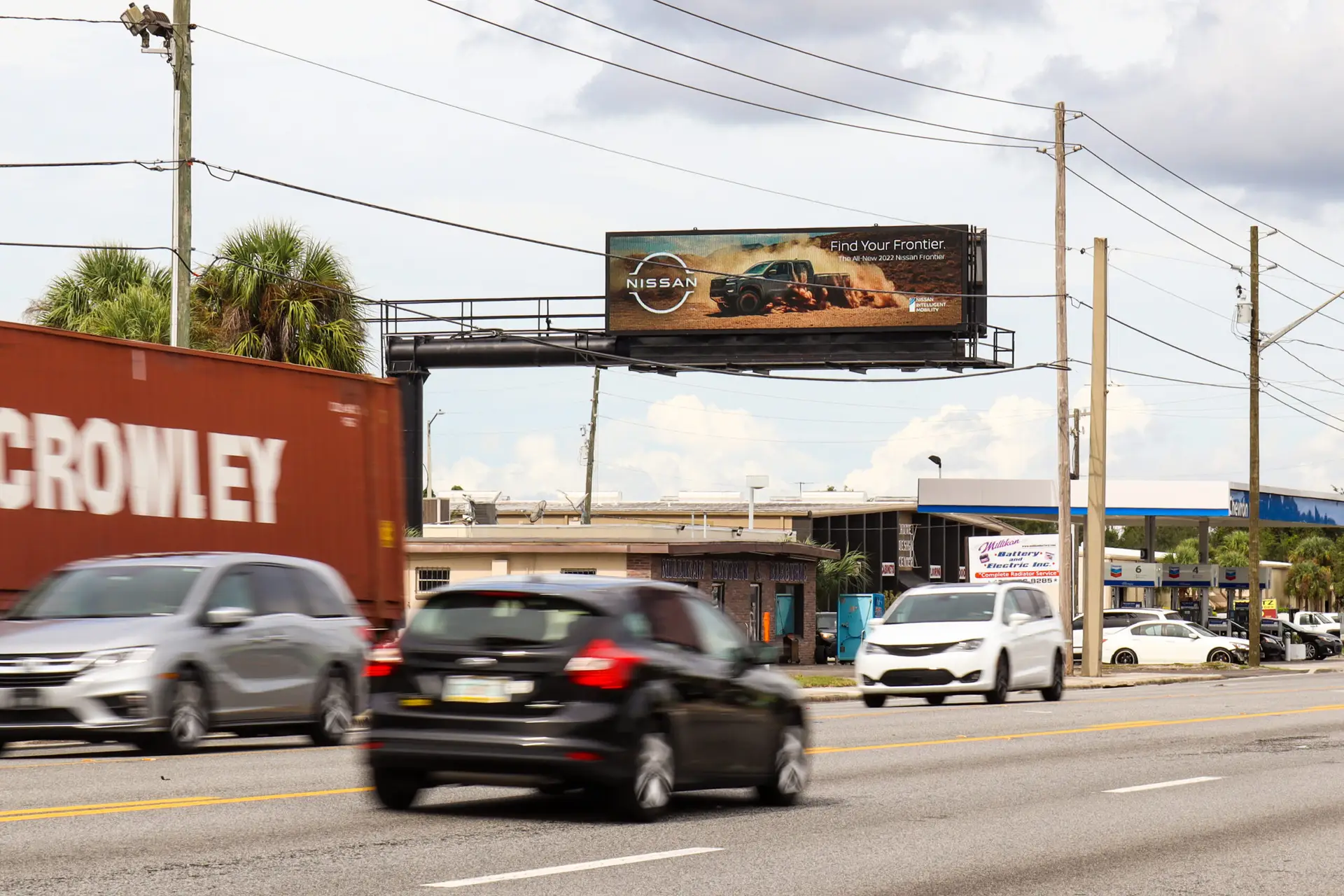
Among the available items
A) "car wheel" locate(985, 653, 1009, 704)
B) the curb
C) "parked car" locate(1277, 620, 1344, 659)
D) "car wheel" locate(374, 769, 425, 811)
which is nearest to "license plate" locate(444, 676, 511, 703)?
"car wheel" locate(374, 769, 425, 811)

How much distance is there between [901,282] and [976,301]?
2.01m

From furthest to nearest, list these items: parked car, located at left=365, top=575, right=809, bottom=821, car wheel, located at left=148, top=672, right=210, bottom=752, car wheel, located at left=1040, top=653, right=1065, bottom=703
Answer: car wheel, located at left=1040, top=653, right=1065, bottom=703 < car wheel, located at left=148, top=672, right=210, bottom=752 < parked car, located at left=365, top=575, right=809, bottom=821

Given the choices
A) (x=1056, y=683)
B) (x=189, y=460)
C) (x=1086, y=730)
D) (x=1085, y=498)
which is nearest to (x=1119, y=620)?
(x=1085, y=498)

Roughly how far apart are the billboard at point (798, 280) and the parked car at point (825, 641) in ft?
28.5

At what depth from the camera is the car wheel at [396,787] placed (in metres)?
11.5

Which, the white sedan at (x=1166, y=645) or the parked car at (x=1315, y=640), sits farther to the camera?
the parked car at (x=1315, y=640)

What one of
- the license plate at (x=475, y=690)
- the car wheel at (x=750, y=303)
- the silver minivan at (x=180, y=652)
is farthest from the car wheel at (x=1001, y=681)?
the car wheel at (x=750, y=303)

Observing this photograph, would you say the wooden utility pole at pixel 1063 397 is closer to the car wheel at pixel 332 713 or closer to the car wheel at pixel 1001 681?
the car wheel at pixel 1001 681

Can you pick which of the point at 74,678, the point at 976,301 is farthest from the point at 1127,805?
the point at 976,301

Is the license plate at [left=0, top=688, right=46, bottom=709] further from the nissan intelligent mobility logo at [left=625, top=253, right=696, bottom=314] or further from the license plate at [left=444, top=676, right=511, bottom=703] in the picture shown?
the nissan intelligent mobility logo at [left=625, top=253, right=696, bottom=314]

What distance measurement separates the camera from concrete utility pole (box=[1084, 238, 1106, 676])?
40.2m

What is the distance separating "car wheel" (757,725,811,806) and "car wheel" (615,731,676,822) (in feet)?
4.43

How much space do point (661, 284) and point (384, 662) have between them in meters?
40.9

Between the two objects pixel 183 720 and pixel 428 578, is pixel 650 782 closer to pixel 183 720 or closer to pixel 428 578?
pixel 183 720
